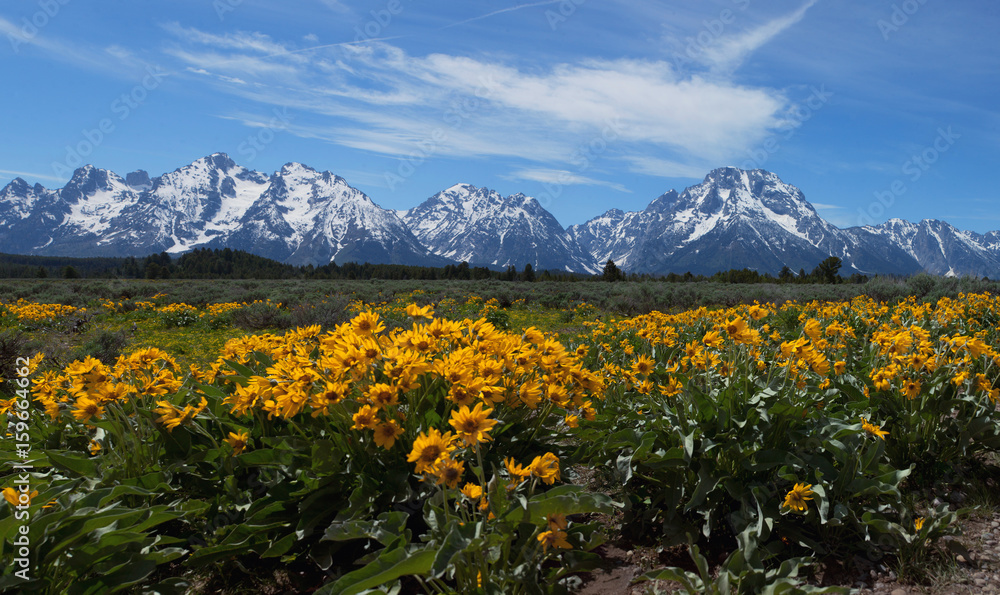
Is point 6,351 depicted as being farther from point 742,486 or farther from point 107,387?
point 742,486

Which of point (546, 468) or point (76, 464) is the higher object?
point (546, 468)

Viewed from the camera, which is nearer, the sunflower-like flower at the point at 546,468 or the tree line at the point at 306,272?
the sunflower-like flower at the point at 546,468

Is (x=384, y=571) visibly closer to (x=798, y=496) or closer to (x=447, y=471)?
(x=447, y=471)

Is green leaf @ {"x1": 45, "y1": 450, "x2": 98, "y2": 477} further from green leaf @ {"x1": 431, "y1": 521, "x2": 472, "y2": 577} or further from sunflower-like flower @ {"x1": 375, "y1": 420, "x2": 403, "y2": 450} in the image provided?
green leaf @ {"x1": 431, "y1": 521, "x2": 472, "y2": 577}

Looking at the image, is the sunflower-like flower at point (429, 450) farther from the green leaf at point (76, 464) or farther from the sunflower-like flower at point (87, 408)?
the green leaf at point (76, 464)

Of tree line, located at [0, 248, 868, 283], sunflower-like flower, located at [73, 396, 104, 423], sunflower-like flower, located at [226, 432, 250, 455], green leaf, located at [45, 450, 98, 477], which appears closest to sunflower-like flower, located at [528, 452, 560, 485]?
sunflower-like flower, located at [226, 432, 250, 455]

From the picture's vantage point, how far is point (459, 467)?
63.9 inches

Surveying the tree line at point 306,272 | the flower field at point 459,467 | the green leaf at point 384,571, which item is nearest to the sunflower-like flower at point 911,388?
the flower field at point 459,467

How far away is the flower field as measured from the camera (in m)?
1.69

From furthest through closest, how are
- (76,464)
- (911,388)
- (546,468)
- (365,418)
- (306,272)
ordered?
(306,272), (911,388), (76,464), (365,418), (546,468)

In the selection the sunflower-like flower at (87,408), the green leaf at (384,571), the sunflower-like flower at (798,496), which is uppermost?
the sunflower-like flower at (87,408)

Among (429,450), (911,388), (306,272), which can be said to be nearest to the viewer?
(429,450)

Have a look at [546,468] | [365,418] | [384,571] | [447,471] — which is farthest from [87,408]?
[546,468]

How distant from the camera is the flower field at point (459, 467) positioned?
5.55 feet
